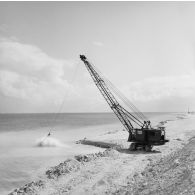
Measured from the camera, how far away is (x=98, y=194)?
17.5 metres

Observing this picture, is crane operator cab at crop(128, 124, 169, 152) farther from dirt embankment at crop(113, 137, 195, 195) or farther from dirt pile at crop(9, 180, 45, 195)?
dirt pile at crop(9, 180, 45, 195)

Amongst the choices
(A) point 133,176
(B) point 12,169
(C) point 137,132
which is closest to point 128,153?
(C) point 137,132

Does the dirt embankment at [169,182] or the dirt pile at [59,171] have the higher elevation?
the dirt embankment at [169,182]

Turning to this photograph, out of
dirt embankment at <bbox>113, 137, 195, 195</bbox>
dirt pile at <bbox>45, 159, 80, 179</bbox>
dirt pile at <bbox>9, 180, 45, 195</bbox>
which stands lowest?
dirt pile at <bbox>9, 180, 45, 195</bbox>

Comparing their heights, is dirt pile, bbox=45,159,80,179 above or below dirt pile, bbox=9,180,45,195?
above

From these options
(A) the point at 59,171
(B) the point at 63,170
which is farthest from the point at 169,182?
(A) the point at 59,171

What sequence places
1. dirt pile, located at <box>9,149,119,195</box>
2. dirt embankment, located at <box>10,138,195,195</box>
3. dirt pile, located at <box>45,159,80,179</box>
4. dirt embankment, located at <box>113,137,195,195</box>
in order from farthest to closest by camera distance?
dirt pile, located at <box>45,159,80,179</box> → dirt pile, located at <box>9,149,119,195</box> → dirt embankment, located at <box>10,138,195,195</box> → dirt embankment, located at <box>113,137,195,195</box>

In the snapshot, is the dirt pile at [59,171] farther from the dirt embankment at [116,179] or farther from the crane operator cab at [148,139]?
the crane operator cab at [148,139]

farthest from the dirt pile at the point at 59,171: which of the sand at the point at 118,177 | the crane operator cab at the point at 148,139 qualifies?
the crane operator cab at the point at 148,139

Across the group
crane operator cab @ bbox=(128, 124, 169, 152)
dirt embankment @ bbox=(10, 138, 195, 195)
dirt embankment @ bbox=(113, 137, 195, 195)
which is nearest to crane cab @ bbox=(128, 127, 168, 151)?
crane operator cab @ bbox=(128, 124, 169, 152)

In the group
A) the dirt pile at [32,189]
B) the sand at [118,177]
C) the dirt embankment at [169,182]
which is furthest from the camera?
the dirt pile at [32,189]

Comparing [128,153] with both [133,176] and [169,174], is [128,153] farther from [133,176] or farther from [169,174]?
[169,174]

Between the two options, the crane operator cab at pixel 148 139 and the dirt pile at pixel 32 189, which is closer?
the dirt pile at pixel 32 189

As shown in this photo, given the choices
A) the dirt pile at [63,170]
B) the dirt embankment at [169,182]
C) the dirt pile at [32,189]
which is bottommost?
the dirt pile at [32,189]
